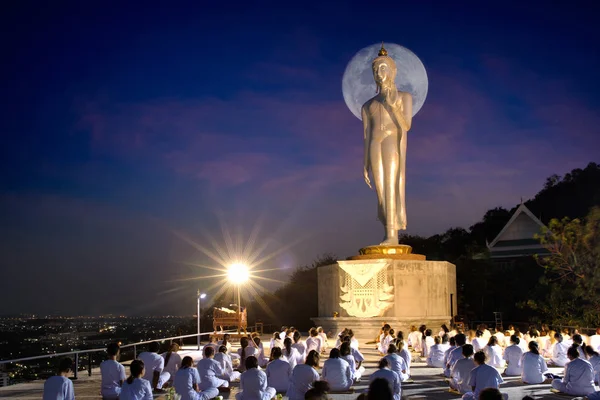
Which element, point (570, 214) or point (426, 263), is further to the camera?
point (570, 214)

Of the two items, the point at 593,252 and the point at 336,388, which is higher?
the point at 593,252

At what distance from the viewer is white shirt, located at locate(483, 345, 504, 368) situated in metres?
13.2

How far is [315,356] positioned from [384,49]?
14468 mm

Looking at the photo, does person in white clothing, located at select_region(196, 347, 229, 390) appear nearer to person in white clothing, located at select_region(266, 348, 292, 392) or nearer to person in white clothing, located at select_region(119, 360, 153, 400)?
person in white clothing, located at select_region(266, 348, 292, 392)

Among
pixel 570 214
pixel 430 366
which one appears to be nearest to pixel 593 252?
pixel 430 366

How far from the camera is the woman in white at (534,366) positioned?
1166 cm

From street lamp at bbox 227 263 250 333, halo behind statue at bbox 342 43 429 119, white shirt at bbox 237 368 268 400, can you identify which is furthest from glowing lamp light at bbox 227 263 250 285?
white shirt at bbox 237 368 268 400

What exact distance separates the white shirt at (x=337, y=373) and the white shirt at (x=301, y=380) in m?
0.70

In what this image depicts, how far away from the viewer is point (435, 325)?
64.1 ft

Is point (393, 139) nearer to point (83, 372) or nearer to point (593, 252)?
point (593, 252)

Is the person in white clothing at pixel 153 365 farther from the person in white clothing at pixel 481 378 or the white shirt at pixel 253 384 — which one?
the person in white clothing at pixel 481 378

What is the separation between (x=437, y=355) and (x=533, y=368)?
106 inches

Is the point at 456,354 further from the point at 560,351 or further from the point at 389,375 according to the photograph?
the point at 560,351

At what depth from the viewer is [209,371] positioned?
10336mm
